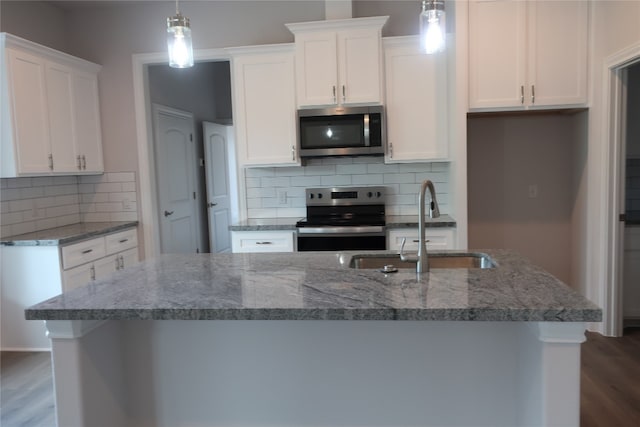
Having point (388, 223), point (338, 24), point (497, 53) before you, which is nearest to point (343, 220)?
point (388, 223)

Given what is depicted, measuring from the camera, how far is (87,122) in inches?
162

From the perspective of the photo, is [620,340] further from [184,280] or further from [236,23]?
[236,23]

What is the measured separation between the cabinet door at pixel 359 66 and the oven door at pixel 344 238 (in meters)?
1.02

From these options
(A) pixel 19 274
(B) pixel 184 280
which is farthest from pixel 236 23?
(B) pixel 184 280

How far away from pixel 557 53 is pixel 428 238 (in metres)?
1.62

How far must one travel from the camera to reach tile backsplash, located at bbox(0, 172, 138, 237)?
11.8 feet

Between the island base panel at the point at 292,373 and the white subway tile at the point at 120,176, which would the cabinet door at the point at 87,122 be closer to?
the white subway tile at the point at 120,176

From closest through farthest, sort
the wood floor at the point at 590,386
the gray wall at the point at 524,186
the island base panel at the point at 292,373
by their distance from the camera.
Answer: the island base panel at the point at 292,373 < the wood floor at the point at 590,386 < the gray wall at the point at 524,186

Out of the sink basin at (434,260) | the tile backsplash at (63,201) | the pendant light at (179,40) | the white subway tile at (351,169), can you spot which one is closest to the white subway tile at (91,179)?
the tile backsplash at (63,201)

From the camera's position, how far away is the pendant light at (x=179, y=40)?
1706 mm

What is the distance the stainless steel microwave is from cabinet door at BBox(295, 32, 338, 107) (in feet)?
0.37

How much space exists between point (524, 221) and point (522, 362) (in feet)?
8.60

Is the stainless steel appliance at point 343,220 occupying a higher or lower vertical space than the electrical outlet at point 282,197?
lower

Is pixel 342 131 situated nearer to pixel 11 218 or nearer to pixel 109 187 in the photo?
pixel 109 187
